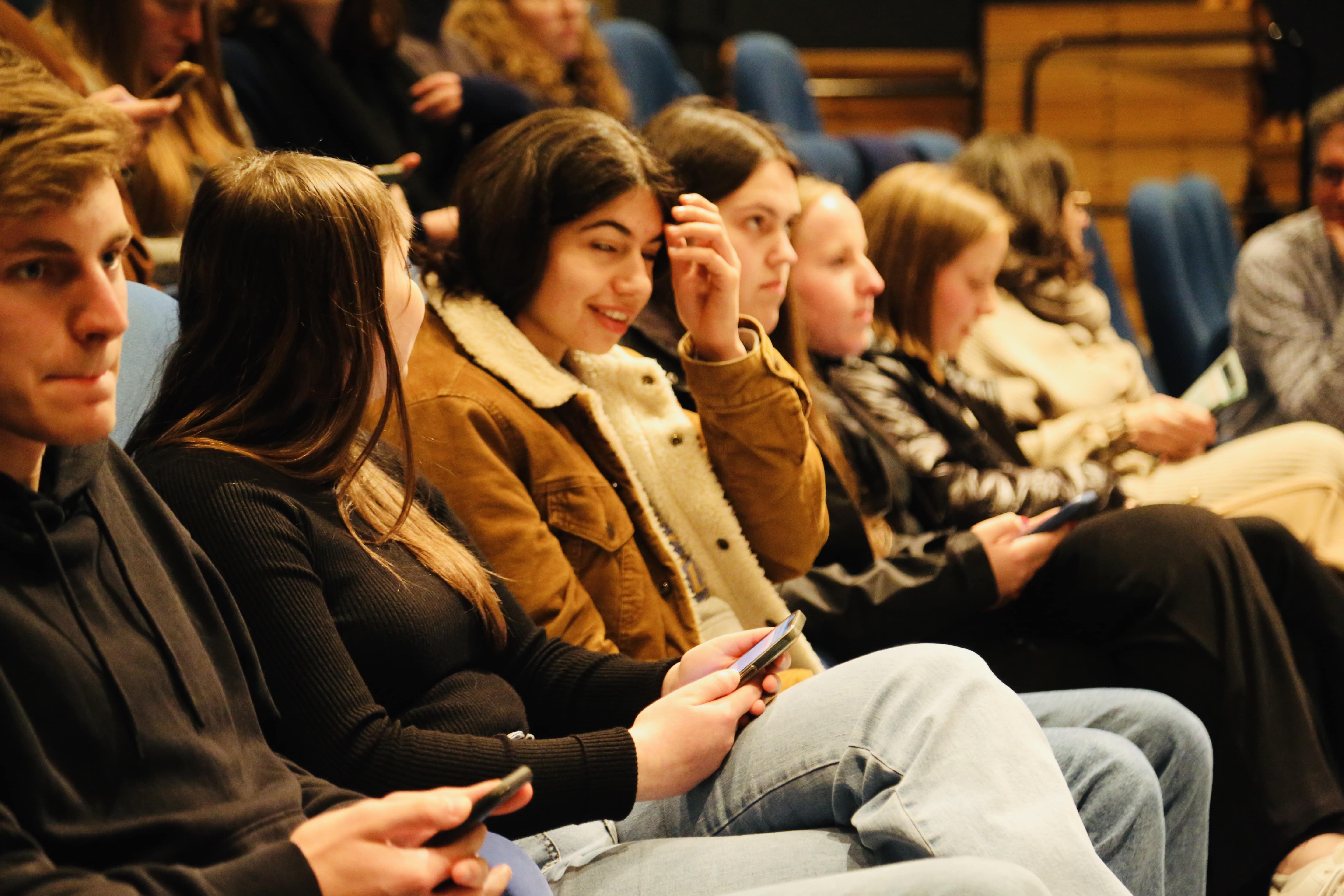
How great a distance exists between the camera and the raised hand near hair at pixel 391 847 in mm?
822

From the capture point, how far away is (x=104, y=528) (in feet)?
2.93

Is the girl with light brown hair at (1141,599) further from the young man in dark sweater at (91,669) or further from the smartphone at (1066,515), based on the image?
the young man in dark sweater at (91,669)

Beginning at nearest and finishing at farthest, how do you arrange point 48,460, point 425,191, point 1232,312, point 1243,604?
point 48,460, point 1243,604, point 425,191, point 1232,312

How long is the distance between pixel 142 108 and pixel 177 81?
15 cm

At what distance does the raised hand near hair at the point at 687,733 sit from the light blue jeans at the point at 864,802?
4 cm

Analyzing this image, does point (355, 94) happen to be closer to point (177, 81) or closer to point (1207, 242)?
point (177, 81)

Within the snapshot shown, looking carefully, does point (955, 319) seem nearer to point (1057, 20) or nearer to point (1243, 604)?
point (1243, 604)

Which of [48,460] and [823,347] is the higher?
[48,460]

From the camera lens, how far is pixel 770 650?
1240mm

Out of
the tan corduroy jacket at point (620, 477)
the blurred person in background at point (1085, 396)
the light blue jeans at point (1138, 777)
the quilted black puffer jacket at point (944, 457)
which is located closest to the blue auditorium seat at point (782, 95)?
the blurred person in background at point (1085, 396)

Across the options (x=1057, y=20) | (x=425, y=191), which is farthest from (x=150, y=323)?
(x=1057, y=20)

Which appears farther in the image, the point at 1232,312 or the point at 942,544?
the point at 1232,312

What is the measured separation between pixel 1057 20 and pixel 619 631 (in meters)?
4.96

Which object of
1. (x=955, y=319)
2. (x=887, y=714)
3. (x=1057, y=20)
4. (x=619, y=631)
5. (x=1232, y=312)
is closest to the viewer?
(x=887, y=714)
